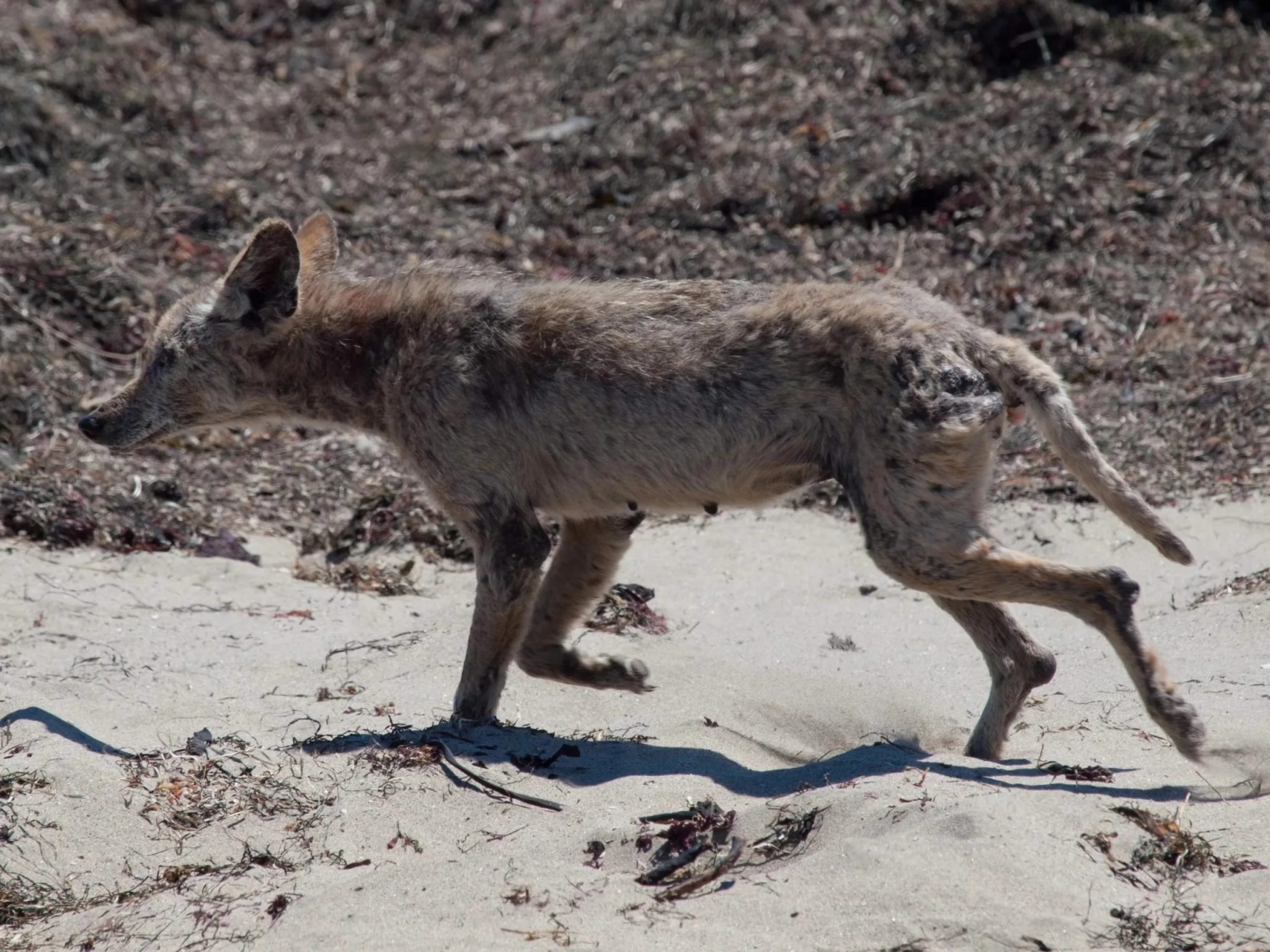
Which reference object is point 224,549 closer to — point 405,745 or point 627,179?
point 405,745

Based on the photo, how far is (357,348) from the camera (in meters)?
6.45

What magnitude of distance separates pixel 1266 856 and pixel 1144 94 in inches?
341

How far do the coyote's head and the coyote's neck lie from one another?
94 mm

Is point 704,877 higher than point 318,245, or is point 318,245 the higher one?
point 318,245

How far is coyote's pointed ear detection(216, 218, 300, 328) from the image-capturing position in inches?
254

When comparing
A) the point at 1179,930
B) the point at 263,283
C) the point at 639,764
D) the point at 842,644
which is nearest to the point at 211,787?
the point at 639,764

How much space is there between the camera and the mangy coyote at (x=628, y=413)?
215 inches

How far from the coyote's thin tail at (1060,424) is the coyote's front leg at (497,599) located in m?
1.97

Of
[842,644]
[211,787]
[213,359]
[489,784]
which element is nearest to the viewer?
[489,784]

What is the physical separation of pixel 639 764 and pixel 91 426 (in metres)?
3.14

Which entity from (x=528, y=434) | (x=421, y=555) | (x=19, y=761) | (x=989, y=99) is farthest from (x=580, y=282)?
(x=989, y=99)

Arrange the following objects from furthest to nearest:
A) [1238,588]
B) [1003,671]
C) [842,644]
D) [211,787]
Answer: [1238,588], [842,644], [1003,671], [211,787]

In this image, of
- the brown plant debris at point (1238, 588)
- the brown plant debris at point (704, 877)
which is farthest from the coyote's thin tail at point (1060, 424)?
the brown plant debris at point (704, 877)

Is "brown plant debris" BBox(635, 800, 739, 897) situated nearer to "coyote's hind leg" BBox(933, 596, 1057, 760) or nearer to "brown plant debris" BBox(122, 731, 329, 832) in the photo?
"brown plant debris" BBox(122, 731, 329, 832)
